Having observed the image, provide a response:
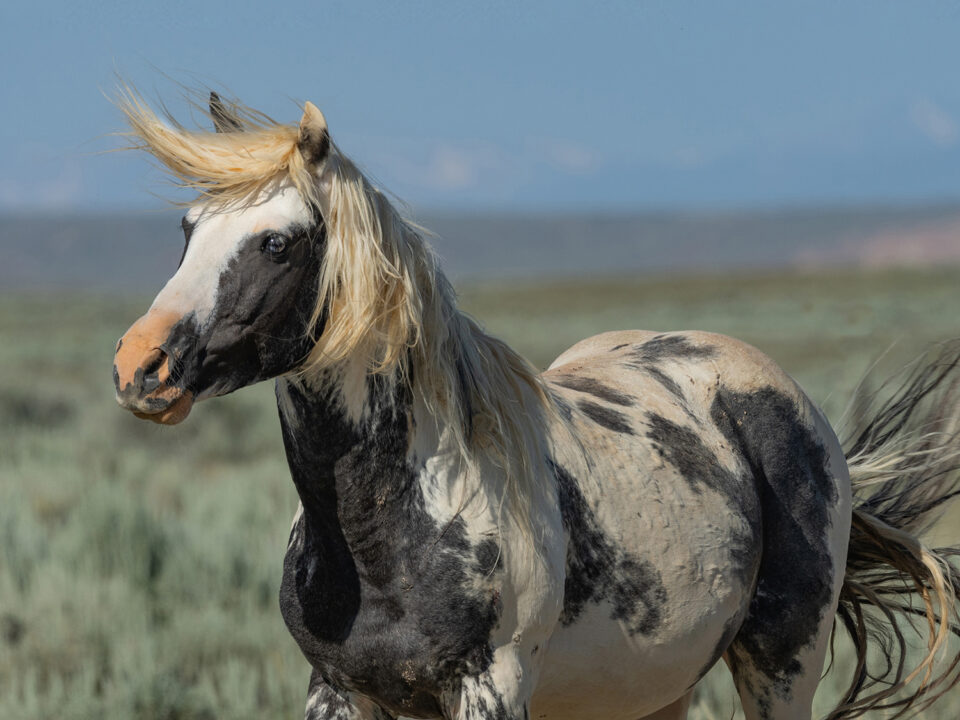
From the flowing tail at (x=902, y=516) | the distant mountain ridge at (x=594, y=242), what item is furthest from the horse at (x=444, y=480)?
the distant mountain ridge at (x=594, y=242)

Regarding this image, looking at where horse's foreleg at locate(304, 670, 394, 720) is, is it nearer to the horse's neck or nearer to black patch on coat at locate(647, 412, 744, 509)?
the horse's neck

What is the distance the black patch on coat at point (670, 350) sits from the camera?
384 centimetres

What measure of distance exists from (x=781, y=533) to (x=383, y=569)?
4.41 ft

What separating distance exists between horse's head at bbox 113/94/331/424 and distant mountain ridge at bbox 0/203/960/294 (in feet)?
495

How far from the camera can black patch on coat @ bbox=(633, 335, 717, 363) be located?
3.84 m

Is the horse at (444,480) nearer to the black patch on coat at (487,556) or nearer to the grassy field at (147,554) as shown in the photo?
the black patch on coat at (487,556)

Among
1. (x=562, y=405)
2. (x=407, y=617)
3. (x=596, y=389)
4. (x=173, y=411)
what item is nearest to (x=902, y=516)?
(x=596, y=389)

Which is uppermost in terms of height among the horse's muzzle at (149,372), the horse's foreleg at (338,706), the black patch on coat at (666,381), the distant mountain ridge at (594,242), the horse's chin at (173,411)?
the horse's muzzle at (149,372)

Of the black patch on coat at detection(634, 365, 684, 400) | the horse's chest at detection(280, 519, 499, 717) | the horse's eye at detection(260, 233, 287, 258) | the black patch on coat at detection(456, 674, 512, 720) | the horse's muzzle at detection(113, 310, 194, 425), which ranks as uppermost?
the horse's eye at detection(260, 233, 287, 258)

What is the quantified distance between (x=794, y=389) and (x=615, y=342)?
2.23 ft

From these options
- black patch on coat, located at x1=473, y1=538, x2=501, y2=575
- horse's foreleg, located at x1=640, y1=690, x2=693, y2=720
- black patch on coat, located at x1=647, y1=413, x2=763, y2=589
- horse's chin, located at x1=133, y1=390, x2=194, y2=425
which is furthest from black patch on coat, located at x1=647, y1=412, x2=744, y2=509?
horse's chin, located at x1=133, y1=390, x2=194, y2=425

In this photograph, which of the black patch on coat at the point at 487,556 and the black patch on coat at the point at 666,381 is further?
the black patch on coat at the point at 666,381

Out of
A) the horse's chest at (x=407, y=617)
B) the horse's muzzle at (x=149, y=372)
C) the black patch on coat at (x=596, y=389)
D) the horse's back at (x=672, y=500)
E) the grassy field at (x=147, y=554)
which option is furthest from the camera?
the grassy field at (x=147, y=554)

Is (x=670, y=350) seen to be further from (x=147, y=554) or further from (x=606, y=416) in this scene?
(x=147, y=554)
